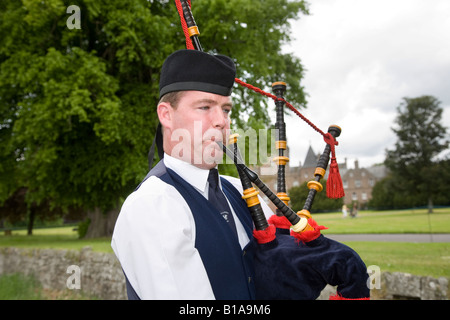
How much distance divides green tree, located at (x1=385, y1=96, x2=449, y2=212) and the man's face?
37541 millimetres

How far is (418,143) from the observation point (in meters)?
35.7

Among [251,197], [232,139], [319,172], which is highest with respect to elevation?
[232,139]

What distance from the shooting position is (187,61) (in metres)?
1.53

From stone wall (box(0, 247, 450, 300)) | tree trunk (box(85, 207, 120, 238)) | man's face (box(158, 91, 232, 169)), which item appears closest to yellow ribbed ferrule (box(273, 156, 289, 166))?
man's face (box(158, 91, 232, 169))

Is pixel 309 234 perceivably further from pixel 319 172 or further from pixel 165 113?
pixel 165 113

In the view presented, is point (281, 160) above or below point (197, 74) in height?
below

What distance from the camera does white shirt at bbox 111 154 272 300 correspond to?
1208 mm

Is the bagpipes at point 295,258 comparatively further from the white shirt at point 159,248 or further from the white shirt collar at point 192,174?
the white shirt at point 159,248

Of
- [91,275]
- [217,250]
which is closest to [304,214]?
[217,250]

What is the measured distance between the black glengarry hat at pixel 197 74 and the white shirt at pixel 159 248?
0.44 metres

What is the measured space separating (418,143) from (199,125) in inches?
1535

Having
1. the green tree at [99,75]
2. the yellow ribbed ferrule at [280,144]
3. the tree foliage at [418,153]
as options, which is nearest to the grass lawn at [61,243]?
the green tree at [99,75]
